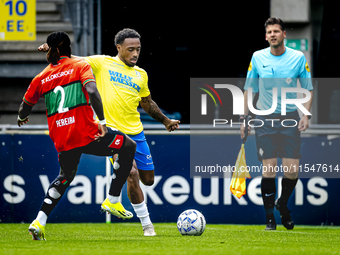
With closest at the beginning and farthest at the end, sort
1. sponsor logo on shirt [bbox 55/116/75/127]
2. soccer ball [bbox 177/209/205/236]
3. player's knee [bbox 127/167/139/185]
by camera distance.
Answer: sponsor logo on shirt [bbox 55/116/75/127] < soccer ball [bbox 177/209/205/236] < player's knee [bbox 127/167/139/185]

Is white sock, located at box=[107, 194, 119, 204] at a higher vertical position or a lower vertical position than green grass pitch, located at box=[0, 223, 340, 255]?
higher

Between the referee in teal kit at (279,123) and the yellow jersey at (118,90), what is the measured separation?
1709 mm

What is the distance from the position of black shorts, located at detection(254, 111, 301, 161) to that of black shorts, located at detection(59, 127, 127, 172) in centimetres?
227

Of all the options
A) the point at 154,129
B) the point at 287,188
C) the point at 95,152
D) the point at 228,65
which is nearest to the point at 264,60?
the point at 287,188

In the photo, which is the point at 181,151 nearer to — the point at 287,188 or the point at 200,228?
the point at 287,188

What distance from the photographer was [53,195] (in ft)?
17.1

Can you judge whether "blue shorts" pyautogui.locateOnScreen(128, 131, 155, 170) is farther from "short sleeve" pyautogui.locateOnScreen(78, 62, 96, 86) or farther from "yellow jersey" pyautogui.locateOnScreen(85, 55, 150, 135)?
"short sleeve" pyautogui.locateOnScreen(78, 62, 96, 86)

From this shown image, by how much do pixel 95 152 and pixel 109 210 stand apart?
57 centimetres

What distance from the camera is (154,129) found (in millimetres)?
8477

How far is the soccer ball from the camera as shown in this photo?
19.1ft

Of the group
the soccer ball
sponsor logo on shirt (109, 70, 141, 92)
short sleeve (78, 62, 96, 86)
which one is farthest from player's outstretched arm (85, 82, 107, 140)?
the soccer ball

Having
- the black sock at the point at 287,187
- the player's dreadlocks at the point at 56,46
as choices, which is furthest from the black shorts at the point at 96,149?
the black sock at the point at 287,187

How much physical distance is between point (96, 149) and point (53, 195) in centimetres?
55

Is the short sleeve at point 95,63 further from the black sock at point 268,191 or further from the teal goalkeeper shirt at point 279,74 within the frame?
the black sock at point 268,191
